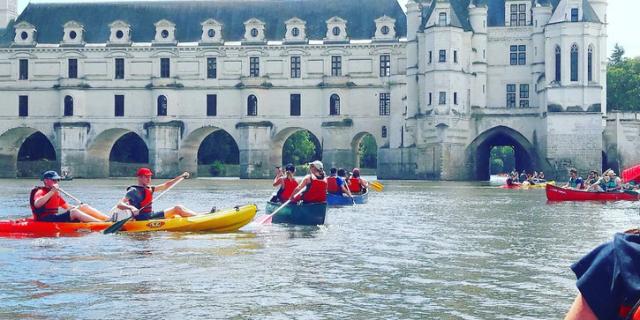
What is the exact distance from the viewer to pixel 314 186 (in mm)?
23344

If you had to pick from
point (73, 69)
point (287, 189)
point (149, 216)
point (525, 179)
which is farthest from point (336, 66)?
point (149, 216)

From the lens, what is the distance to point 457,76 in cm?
6675

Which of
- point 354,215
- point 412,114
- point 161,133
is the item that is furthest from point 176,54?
point 354,215

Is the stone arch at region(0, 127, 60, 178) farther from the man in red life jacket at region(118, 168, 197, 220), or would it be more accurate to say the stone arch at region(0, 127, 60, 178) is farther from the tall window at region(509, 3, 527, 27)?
the man in red life jacket at region(118, 168, 197, 220)

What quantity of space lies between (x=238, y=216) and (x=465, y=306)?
10214 millimetres

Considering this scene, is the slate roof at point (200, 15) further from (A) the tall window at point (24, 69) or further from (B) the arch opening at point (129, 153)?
(B) the arch opening at point (129, 153)

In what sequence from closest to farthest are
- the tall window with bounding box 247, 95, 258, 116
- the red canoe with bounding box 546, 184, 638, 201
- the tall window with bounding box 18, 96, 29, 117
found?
the red canoe with bounding box 546, 184, 638, 201
the tall window with bounding box 247, 95, 258, 116
the tall window with bounding box 18, 96, 29, 117

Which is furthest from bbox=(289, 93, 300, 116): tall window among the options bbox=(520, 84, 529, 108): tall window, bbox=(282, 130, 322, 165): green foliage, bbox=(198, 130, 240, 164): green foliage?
bbox=(520, 84, 529, 108): tall window

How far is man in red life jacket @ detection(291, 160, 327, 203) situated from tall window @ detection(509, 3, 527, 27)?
4722cm

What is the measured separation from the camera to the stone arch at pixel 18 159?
3115 inches

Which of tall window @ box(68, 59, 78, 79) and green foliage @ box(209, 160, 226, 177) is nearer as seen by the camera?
tall window @ box(68, 59, 78, 79)

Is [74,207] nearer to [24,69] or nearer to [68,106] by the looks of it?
[68,106]

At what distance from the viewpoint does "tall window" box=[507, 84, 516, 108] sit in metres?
68.7

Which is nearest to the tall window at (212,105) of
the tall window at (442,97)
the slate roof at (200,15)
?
the slate roof at (200,15)
